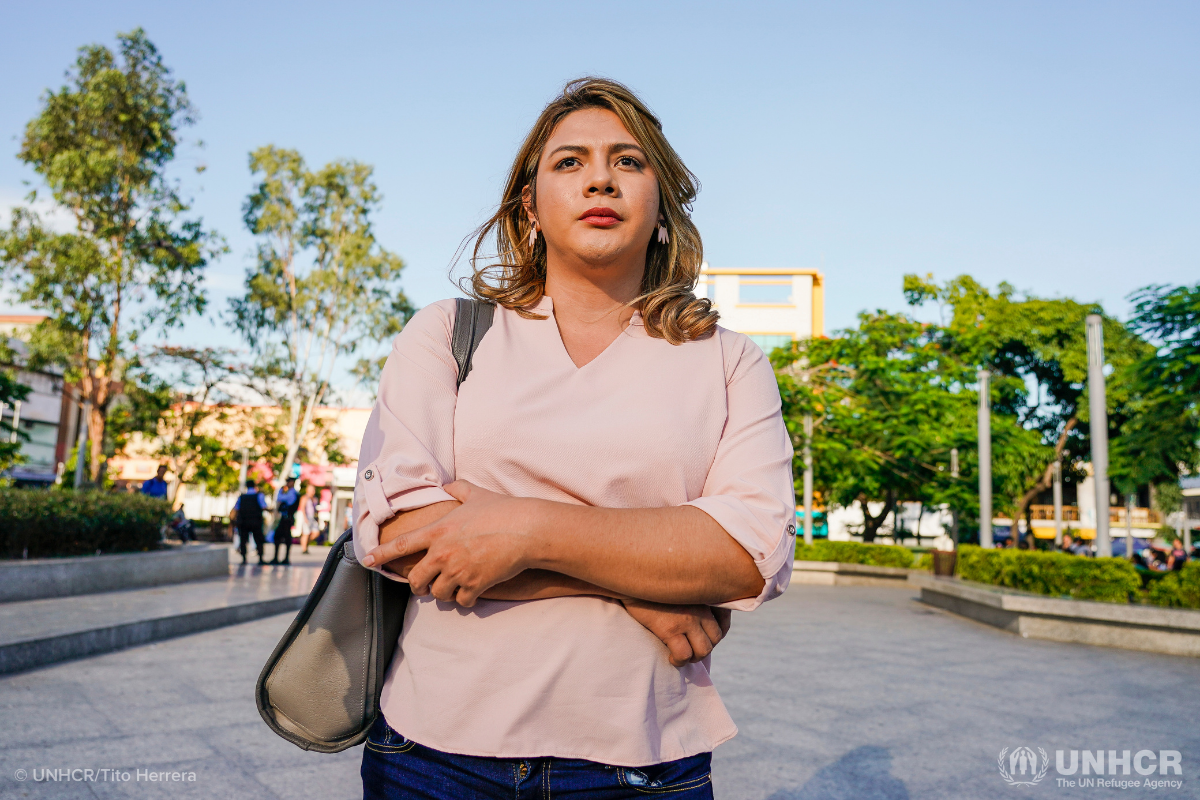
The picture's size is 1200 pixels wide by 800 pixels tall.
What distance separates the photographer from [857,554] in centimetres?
2055

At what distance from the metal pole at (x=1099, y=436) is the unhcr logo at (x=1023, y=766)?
7.82 m

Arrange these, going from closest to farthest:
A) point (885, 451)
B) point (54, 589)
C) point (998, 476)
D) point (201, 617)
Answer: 1. point (201, 617)
2. point (54, 589)
3. point (885, 451)
4. point (998, 476)

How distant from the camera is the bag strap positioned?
1462 mm

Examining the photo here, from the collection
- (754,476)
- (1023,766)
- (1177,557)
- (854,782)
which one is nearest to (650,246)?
(754,476)

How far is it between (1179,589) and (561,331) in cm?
1054

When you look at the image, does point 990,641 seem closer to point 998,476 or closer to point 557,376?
point 557,376

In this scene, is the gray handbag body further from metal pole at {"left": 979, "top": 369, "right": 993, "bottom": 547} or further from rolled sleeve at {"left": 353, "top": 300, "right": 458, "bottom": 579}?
metal pole at {"left": 979, "top": 369, "right": 993, "bottom": 547}

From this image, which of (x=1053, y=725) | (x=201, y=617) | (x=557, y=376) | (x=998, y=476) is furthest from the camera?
(x=998, y=476)

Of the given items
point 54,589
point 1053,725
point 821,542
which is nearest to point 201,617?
point 54,589

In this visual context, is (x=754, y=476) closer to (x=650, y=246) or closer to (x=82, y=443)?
(x=650, y=246)

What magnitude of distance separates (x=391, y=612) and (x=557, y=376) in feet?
1.56

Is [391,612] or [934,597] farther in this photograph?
[934,597]

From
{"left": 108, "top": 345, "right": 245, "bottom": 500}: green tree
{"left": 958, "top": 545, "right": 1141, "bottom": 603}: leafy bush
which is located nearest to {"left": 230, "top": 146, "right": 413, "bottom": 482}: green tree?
{"left": 108, "top": 345, "right": 245, "bottom": 500}: green tree

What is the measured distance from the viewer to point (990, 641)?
944 cm
